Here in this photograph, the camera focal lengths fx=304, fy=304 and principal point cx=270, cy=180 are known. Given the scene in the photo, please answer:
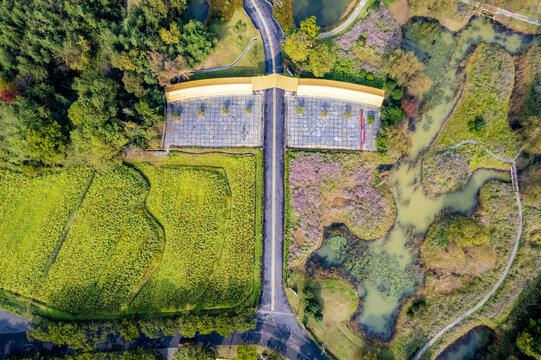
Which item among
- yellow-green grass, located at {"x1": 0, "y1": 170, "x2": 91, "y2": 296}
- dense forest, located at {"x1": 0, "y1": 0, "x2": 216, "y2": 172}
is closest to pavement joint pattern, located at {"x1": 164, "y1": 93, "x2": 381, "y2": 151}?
dense forest, located at {"x1": 0, "y1": 0, "x2": 216, "y2": 172}

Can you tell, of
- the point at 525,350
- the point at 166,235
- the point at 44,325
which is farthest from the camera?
the point at 166,235

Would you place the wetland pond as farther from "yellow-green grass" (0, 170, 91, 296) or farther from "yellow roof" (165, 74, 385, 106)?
"yellow-green grass" (0, 170, 91, 296)

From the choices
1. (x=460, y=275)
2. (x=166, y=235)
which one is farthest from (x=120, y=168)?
(x=460, y=275)

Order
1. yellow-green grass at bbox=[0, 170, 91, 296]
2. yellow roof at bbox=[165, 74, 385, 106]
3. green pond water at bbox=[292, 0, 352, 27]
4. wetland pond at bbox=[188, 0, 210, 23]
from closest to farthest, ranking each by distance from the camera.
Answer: yellow-green grass at bbox=[0, 170, 91, 296], yellow roof at bbox=[165, 74, 385, 106], green pond water at bbox=[292, 0, 352, 27], wetland pond at bbox=[188, 0, 210, 23]

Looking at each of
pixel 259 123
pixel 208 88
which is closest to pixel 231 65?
pixel 208 88

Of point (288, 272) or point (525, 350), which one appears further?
point (288, 272)

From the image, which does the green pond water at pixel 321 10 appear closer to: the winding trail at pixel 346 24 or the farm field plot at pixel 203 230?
the winding trail at pixel 346 24

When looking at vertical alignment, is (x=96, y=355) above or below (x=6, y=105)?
below

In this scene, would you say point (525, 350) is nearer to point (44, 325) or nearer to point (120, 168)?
point (120, 168)
